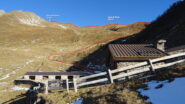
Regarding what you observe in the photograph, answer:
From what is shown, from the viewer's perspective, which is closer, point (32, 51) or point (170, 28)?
point (170, 28)

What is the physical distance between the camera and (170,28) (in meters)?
38.8

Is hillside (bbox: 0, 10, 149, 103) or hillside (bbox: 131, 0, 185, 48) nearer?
hillside (bbox: 131, 0, 185, 48)

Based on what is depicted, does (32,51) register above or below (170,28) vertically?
above

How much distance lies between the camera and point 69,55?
2224 inches

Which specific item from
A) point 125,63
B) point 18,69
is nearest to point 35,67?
point 18,69

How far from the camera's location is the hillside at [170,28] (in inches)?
1281

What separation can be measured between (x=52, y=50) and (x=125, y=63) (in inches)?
2088

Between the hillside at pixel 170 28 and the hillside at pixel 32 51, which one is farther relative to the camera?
the hillside at pixel 32 51

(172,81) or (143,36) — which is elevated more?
(143,36)

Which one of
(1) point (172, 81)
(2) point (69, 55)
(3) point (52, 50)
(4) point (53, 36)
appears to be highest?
(4) point (53, 36)

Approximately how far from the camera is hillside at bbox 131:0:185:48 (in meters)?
32.5

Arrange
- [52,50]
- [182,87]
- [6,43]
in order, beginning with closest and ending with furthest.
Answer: [182,87] → [52,50] → [6,43]

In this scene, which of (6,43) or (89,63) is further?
(6,43)

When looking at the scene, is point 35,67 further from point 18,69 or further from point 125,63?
point 125,63
